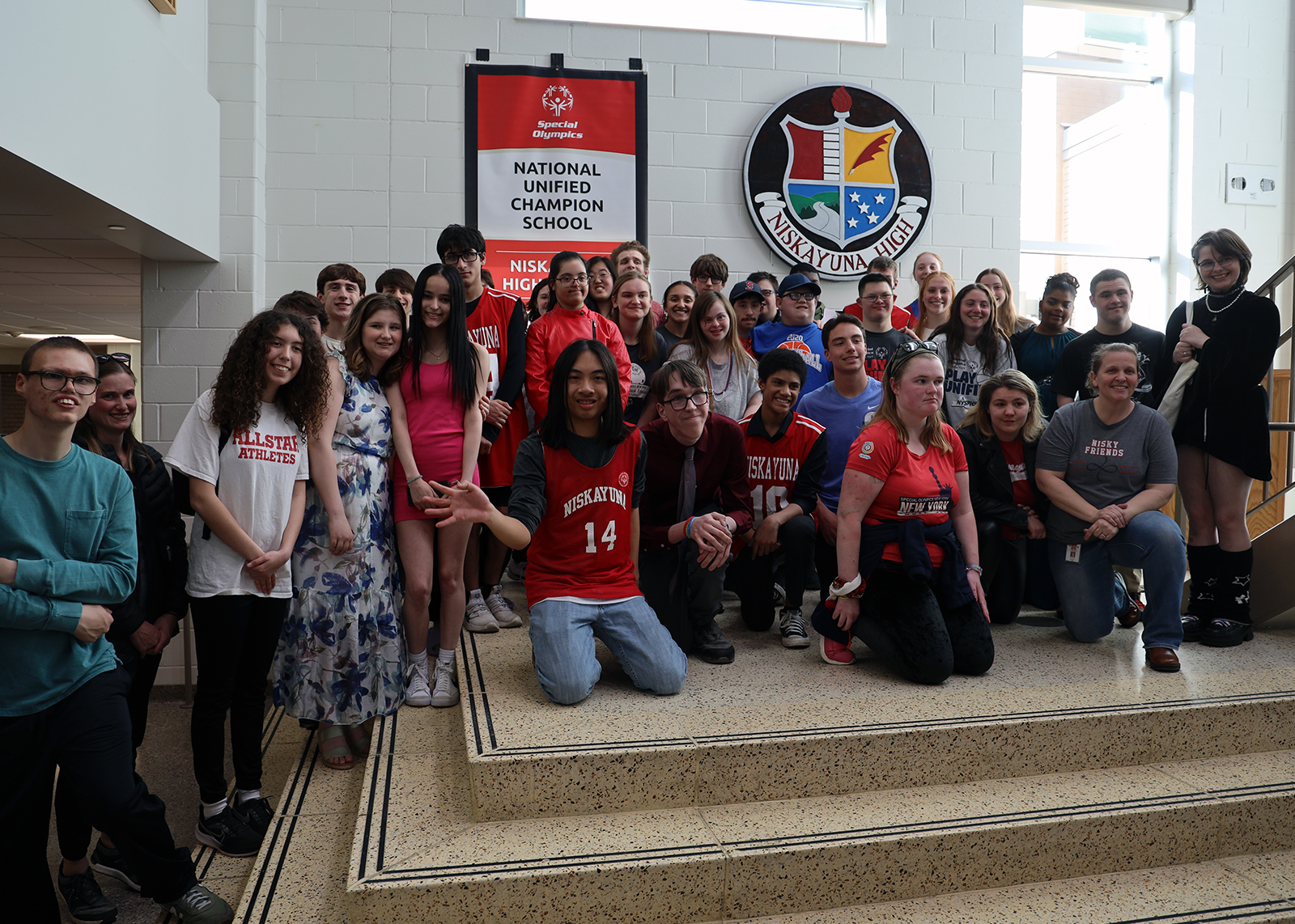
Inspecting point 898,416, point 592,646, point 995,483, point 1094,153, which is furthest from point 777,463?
point 1094,153

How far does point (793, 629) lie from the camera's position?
10.4ft

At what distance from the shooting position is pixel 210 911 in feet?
6.82

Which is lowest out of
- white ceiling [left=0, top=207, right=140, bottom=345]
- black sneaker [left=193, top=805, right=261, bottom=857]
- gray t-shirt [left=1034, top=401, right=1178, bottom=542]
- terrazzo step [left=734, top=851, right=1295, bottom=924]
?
black sneaker [left=193, top=805, right=261, bottom=857]

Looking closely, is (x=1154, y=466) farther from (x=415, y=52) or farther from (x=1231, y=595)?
(x=415, y=52)

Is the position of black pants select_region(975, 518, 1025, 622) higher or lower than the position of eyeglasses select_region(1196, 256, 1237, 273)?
lower

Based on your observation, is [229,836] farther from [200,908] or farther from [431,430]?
[431,430]

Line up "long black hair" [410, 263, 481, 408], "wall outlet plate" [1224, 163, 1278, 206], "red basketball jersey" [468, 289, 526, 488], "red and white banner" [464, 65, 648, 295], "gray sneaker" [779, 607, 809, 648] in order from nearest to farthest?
"long black hair" [410, 263, 481, 408] < "gray sneaker" [779, 607, 809, 648] < "red basketball jersey" [468, 289, 526, 488] < "red and white banner" [464, 65, 648, 295] < "wall outlet plate" [1224, 163, 1278, 206]

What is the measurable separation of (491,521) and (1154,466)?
99.2 inches

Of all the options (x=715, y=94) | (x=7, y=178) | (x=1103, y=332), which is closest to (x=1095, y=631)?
(x=1103, y=332)

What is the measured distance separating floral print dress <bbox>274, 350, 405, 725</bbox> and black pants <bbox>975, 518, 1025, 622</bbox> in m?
2.35

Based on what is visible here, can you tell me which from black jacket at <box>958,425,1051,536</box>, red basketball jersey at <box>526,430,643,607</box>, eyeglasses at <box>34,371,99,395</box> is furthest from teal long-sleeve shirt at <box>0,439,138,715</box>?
black jacket at <box>958,425,1051,536</box>

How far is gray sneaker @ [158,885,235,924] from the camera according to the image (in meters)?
2.06

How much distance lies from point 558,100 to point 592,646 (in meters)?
3.69

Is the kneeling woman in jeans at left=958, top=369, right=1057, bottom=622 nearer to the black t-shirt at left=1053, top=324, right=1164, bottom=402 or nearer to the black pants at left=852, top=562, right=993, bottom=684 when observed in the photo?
the black t-shirt at left=1053, top=324, right=1164, bottom=402
